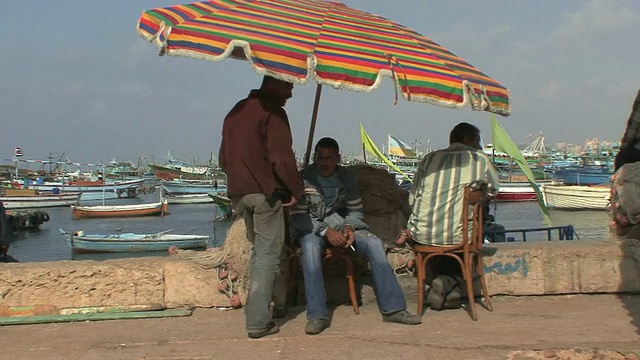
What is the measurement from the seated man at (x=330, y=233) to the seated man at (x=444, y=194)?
0.39 meters

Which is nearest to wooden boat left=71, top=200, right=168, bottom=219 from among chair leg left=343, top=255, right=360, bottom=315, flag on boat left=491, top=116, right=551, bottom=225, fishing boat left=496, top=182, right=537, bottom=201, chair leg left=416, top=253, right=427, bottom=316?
fishing boat left=496, top=182, right=537, bottom=201

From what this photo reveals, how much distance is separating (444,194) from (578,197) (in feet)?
129

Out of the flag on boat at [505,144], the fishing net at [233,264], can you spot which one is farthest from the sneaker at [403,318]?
the flag on boat at [505,144]

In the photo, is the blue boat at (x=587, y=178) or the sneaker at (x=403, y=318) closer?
the sneaker at (x=403, y=318)

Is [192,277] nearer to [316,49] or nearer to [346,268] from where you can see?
[346,268]

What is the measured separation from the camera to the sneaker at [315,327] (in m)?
3.98

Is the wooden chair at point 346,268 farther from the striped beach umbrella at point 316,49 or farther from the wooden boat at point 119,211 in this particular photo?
the wooden boat at point 119,211

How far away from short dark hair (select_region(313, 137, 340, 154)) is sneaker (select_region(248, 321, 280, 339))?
1437 millimetres

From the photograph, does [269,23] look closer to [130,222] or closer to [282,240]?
[282,240]

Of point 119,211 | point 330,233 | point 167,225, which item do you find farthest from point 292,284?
point 119,211

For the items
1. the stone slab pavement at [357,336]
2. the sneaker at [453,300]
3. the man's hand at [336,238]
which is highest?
the man's hand at [336,238]

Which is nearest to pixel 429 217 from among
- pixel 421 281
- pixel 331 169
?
pixel 421 281

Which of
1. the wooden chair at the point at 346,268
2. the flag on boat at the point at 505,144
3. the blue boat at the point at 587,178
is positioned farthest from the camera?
the blue boat at the point at 587,178

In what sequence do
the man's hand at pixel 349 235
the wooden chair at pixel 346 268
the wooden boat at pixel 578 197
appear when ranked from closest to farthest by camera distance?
1. the man's hand at pixel 349 235
2. the wooden chair at pixel 346 268
3. the wooden boat at pixel 578 197
